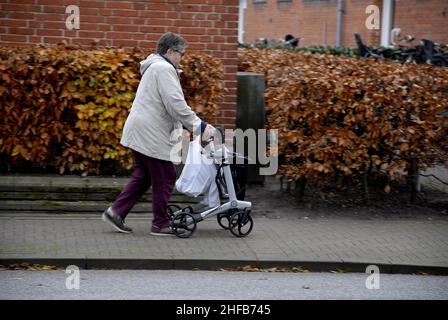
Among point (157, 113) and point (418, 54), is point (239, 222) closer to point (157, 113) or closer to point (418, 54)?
point (157, 113)

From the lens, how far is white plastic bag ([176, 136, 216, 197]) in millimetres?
8711

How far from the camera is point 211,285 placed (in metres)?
7.27

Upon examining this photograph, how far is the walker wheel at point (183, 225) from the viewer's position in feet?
28.4

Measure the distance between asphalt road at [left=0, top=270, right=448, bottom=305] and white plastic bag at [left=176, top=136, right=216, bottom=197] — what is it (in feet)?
3.99

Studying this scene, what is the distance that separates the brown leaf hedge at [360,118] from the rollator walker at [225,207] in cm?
132

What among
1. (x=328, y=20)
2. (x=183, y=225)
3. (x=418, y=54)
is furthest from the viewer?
(x=328, y=20)

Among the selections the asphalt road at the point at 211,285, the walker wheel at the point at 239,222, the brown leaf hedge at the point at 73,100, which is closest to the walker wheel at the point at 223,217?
the walker wheel at the point at 239,222

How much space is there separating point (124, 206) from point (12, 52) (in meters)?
2.55

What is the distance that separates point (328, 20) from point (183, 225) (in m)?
20.6

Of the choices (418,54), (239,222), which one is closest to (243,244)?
(239,222)

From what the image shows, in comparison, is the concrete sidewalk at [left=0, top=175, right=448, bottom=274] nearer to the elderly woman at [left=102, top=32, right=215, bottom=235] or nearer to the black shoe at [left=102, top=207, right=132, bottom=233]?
the black shoe at [left=102, top=207, right=132, bottom=233]

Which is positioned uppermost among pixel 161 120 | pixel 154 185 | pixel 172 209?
pixel 161 120

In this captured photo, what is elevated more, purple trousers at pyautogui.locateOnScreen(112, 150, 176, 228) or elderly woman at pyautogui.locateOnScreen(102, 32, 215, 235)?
elderly woman at pyautogui.locateOnScreen(102, 32, 215, 235)

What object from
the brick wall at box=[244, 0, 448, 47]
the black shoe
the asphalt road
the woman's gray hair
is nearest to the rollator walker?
the black shoe
